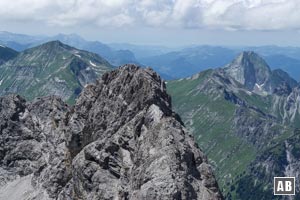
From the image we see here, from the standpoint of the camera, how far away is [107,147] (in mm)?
90062

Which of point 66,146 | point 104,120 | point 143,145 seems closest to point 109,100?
point 104,120

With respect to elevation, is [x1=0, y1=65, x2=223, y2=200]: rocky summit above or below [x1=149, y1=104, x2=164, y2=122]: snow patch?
below

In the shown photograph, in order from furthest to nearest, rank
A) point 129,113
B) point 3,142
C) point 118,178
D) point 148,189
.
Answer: point 3,142 < point 129,113 < point 118,178 < point 148,189

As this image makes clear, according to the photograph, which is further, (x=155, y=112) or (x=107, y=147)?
(x=155, y=112)

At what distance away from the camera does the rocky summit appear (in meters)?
79.6

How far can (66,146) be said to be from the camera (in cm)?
11525

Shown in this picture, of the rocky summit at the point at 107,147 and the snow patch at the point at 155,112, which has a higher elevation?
the snow patch at the point at 155,112

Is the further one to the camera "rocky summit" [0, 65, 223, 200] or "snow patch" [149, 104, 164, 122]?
"snow patch" [149, 104, 164, 122]

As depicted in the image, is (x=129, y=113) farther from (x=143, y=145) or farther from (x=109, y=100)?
(x=143, y=145)

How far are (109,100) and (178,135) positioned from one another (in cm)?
3693

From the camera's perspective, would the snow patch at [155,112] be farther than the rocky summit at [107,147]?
Yes

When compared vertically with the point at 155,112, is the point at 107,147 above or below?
below

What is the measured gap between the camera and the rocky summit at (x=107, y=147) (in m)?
79.6

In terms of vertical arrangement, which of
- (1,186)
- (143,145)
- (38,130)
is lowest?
(1,186)
